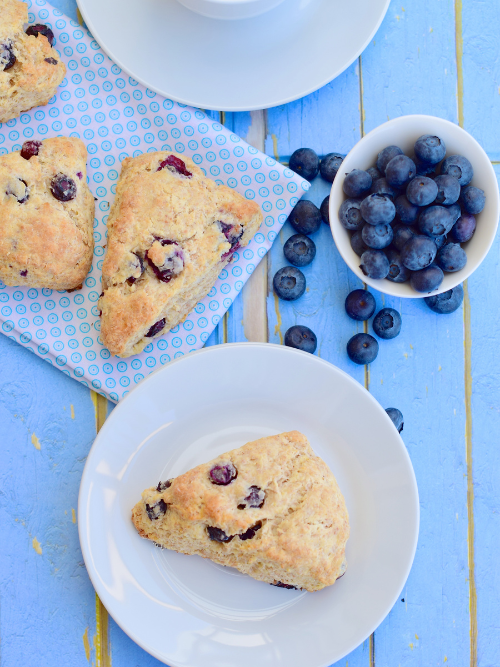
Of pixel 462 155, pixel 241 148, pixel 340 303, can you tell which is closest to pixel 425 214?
pixel 462 155

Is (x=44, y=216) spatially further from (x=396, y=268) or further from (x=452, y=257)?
(x=452, y=257)

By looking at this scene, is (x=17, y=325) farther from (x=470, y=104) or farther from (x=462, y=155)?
(x=470, y=104)

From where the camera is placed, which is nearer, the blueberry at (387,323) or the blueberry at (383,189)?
the blueberry at (383,189)

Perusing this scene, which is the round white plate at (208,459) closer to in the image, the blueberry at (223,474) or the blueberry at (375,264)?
the blueberry at (223,474)

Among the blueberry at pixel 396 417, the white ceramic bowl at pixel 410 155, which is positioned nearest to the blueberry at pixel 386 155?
the white ceramic bowl at pixel 410 155

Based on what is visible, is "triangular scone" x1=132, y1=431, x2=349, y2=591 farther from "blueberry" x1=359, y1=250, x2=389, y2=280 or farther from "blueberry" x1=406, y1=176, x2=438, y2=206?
"blueberry" x1=406, y1=176, x2=438, y2=206

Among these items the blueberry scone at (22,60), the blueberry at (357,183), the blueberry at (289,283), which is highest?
the blueberry scone at (22,60)

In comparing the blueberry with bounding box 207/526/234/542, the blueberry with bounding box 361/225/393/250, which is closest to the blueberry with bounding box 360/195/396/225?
the blueberry with bounding box 361/225/393/250
